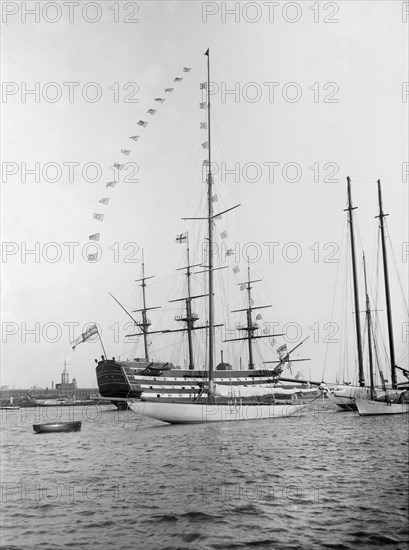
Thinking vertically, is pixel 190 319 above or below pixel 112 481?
above

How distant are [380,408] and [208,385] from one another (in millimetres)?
15292

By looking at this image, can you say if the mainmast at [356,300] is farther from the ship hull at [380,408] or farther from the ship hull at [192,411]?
the ship hull at [192,411]

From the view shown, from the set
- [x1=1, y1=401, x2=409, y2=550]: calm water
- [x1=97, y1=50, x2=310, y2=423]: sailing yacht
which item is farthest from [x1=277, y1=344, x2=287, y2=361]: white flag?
[x1=1, y1=401, x2=409, y2=550]: calm water

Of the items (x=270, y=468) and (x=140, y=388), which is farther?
(x=140, y=388)

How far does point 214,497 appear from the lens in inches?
625

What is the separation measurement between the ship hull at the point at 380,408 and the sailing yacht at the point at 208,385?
343 inches

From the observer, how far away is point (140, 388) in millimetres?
68438

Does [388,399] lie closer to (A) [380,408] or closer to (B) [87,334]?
(A) [380,408]

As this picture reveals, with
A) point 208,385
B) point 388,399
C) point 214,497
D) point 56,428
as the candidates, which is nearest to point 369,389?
point 388,399

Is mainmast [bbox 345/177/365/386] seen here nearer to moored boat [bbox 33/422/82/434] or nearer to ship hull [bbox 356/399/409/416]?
ship hull [bbox 356/399/409/416]

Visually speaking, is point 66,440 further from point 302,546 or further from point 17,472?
point 302,546

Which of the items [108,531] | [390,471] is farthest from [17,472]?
[390,471]

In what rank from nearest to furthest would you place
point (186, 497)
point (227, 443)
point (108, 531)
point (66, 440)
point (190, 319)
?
point (108, 531), point (186, 497), point (227, 443), point (66, 440), point (190, 319)

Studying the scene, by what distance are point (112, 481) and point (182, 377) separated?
49.4 m
